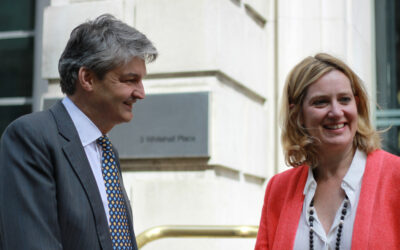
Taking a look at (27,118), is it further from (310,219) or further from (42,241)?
(310,219)

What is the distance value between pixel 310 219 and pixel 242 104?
12.2 feet

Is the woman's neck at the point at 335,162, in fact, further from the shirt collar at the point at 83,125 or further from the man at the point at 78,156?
the shirt collar at the point at 83,125

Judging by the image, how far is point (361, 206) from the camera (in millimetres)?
3283

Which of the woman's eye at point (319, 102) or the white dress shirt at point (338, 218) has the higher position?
the woman's eye at point (319, 102)

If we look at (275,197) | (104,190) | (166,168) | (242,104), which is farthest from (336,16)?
(104,190)

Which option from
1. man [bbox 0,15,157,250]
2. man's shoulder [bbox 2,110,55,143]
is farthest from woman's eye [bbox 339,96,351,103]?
man's shoulder [bbox 2,110,55,143]

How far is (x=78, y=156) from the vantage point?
10.2 feet

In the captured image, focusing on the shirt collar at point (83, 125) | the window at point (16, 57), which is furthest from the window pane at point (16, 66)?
the shirt collar at point (83, 125)

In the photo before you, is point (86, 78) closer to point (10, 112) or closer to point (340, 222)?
point (340, 222)

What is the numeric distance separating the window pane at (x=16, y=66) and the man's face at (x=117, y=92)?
16.5 ft

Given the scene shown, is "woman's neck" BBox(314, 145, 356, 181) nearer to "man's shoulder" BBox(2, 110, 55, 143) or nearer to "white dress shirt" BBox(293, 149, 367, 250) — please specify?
"white dress shirt" BBox(293, 149, 367, 250)

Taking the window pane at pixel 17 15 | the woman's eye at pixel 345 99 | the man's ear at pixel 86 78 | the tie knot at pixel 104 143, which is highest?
the window pane at pixel 17 15

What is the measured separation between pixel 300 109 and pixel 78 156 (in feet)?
3.61

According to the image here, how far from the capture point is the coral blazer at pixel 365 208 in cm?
320
